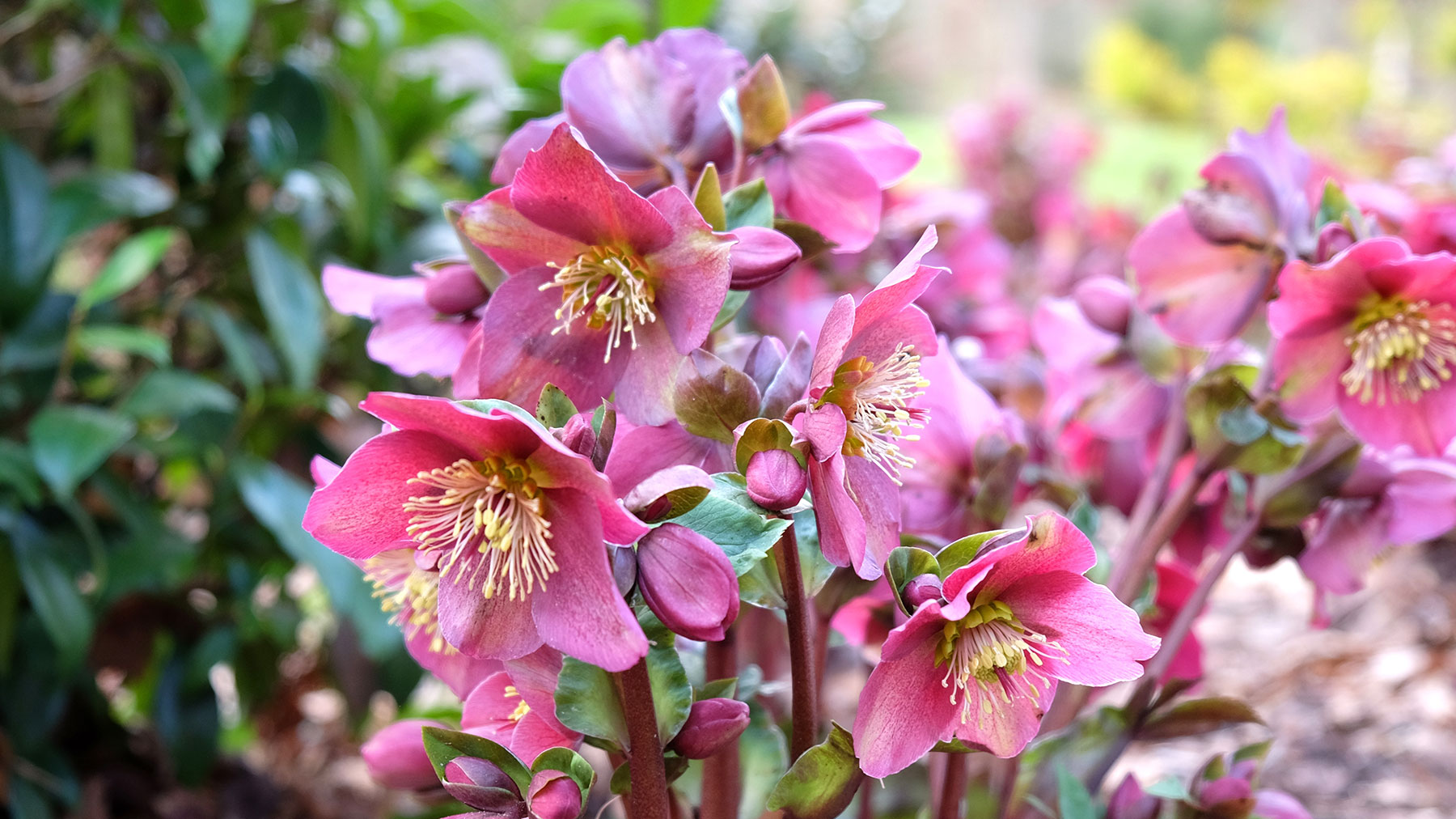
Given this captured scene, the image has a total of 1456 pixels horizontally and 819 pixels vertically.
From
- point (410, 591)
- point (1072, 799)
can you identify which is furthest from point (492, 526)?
point (1072, 799)

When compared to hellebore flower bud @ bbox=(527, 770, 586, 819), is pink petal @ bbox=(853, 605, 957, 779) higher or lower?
higher

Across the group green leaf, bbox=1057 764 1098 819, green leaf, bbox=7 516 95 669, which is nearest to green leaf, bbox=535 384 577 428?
green leaf, bbox=1057 764 1098 819

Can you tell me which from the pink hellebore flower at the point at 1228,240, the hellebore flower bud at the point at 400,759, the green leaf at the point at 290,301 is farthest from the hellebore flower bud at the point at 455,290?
the green leaf at the point at 290,301

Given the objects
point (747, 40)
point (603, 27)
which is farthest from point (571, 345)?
point (747, 40)

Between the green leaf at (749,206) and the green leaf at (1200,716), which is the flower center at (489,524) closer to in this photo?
the green leaf at (749,206)

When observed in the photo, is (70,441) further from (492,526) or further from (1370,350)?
(1370,350)

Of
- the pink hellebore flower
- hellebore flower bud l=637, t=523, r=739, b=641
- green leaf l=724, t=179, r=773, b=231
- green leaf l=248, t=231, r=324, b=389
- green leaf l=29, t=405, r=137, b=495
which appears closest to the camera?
hellebore flower bud l=637, t=523, r=739, b=641

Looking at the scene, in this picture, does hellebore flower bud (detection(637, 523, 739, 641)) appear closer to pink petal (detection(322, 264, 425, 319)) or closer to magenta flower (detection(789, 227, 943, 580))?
magenta flower (detection(789, 227, 943, 580))
